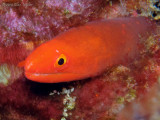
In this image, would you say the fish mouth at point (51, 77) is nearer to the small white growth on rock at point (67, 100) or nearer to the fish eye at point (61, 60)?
the fish eye at point (61, 60)

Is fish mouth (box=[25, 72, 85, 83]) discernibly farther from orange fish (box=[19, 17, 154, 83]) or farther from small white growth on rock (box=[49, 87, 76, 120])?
small white growth on rock (box=[49, 87, 76, 120])

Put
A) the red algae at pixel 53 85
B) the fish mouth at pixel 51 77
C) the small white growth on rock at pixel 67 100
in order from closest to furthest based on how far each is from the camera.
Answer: the fish mouth at pixel 51 77 < the red algae at pixel 53 85 < the small white growth on rock at pixel 67 100

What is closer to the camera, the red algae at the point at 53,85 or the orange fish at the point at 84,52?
the orange fish at the point at 84,52

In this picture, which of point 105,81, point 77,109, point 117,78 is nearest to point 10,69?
point 77,109

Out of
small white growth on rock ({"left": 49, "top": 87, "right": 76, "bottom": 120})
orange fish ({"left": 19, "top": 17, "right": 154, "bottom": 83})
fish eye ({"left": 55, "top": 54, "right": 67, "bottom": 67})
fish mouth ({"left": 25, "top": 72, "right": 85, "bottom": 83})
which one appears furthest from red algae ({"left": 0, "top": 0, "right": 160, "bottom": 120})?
fish eye ({"left": 55, "top": 54, "right": 67, "bottom": 67})

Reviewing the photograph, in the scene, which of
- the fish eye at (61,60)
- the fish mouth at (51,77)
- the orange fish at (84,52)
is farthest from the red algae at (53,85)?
the fish eye at (61,60)

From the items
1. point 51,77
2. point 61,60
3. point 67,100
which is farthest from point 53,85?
point 61,60
